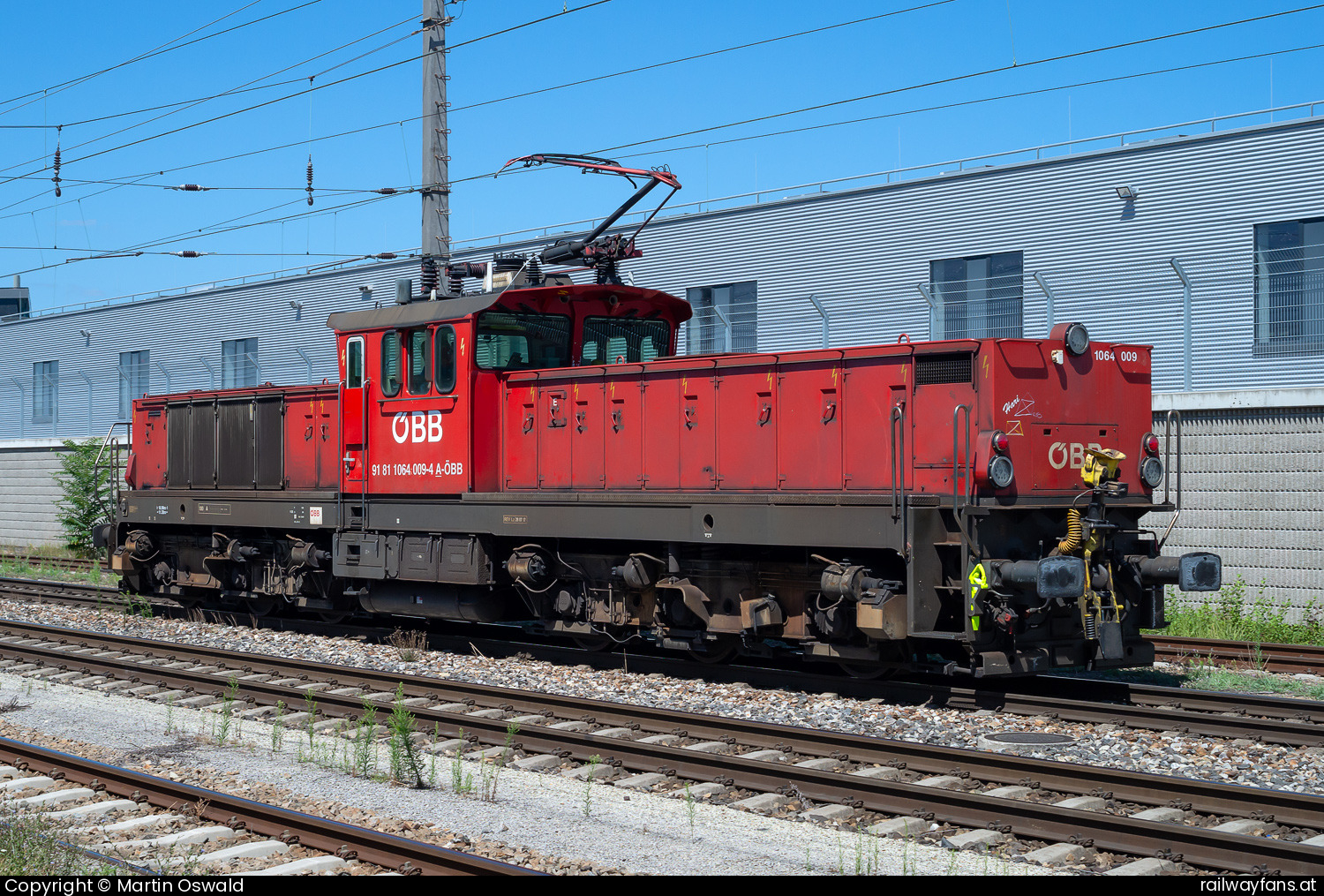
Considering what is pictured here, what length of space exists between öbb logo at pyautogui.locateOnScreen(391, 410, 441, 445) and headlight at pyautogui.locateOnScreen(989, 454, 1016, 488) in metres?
6.41

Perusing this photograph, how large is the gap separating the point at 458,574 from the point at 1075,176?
15857mm

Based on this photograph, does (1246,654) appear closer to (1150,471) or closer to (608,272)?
(1150,471)

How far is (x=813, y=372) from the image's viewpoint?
10.7 metres

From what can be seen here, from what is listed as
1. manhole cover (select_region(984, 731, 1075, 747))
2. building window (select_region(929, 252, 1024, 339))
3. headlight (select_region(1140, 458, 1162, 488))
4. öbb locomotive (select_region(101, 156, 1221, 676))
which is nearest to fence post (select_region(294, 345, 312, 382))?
öbb locomotive (select_region(101, 156, 1221, 676))

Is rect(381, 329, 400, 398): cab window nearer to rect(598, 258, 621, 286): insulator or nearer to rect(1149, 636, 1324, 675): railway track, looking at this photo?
rect(598, 258, 621, 286): insulator

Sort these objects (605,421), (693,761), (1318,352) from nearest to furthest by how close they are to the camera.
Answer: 1. (693,761)
2. (605,421)
3. (1318,352)

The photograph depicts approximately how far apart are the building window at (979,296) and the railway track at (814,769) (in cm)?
1208

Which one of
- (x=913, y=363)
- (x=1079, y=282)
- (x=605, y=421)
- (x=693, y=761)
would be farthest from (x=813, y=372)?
(x=1079, y=282)

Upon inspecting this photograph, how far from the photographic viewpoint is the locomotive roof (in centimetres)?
1284

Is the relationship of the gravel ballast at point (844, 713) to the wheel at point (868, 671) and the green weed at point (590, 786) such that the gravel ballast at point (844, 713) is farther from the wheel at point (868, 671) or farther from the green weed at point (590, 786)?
the green weed at point (590, 786)

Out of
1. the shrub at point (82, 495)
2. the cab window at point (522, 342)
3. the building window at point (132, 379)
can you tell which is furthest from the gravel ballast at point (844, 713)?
the building window at point (132, 379)

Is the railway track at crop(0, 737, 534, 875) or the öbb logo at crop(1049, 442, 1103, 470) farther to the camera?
the öbb logo at crop(1049, 442, 1103, 470)
